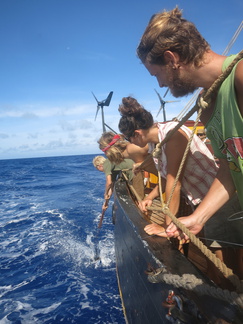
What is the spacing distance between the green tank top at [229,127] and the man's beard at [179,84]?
0.19 m

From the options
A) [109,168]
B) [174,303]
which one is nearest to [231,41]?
[109,168]

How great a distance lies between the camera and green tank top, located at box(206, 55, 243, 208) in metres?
1.08

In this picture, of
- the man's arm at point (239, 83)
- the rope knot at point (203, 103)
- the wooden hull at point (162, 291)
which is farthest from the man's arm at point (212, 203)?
the man's arm at point (239, 83)

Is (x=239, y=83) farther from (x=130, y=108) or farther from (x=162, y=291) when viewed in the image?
(x=130, y=108)

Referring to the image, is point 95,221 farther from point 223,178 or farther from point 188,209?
point 223,178

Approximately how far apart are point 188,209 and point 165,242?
1.43 metres

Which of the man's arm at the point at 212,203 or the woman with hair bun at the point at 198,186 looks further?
the woman with hair bun at the point at 198,186

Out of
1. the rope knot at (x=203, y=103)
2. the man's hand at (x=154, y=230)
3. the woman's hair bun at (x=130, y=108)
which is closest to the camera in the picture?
the rope knot at (x=203, y=103)

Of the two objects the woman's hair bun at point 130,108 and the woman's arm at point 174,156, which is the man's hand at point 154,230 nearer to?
the woman's arm at point 174,156

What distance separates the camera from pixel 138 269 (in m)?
2.10

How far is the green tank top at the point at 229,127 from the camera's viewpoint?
108cm

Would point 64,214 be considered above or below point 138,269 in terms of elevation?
below

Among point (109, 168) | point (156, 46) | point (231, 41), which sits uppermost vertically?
point (231, 41)

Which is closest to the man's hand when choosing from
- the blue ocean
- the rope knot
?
the rope knot
